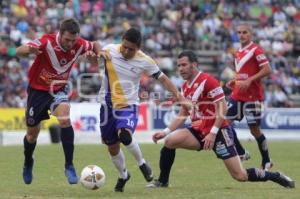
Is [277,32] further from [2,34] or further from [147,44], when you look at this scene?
[2,34]

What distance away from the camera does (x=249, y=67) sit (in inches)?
664

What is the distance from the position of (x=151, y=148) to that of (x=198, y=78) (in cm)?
1057

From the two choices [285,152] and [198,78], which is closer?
[198,78]

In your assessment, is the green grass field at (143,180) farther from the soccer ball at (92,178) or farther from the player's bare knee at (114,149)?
the player's bare knee at (114,149)

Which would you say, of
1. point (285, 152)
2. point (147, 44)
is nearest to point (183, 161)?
point (285, 152)

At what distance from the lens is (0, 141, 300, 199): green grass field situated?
12.2 m

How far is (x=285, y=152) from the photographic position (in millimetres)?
21875

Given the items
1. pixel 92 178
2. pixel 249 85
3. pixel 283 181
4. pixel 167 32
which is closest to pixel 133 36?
pixel 92 178

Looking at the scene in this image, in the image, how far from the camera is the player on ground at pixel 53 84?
1300cm

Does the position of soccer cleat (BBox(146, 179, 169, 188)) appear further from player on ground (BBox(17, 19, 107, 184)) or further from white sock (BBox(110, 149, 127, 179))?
player on ground (BBox(17, 19, 107, 184))

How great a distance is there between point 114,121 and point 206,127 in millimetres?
1390

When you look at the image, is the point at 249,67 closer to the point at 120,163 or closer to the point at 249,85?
the point at 249,85

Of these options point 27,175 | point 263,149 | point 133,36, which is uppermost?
point 133,36

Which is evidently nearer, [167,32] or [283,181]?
[283,181]
